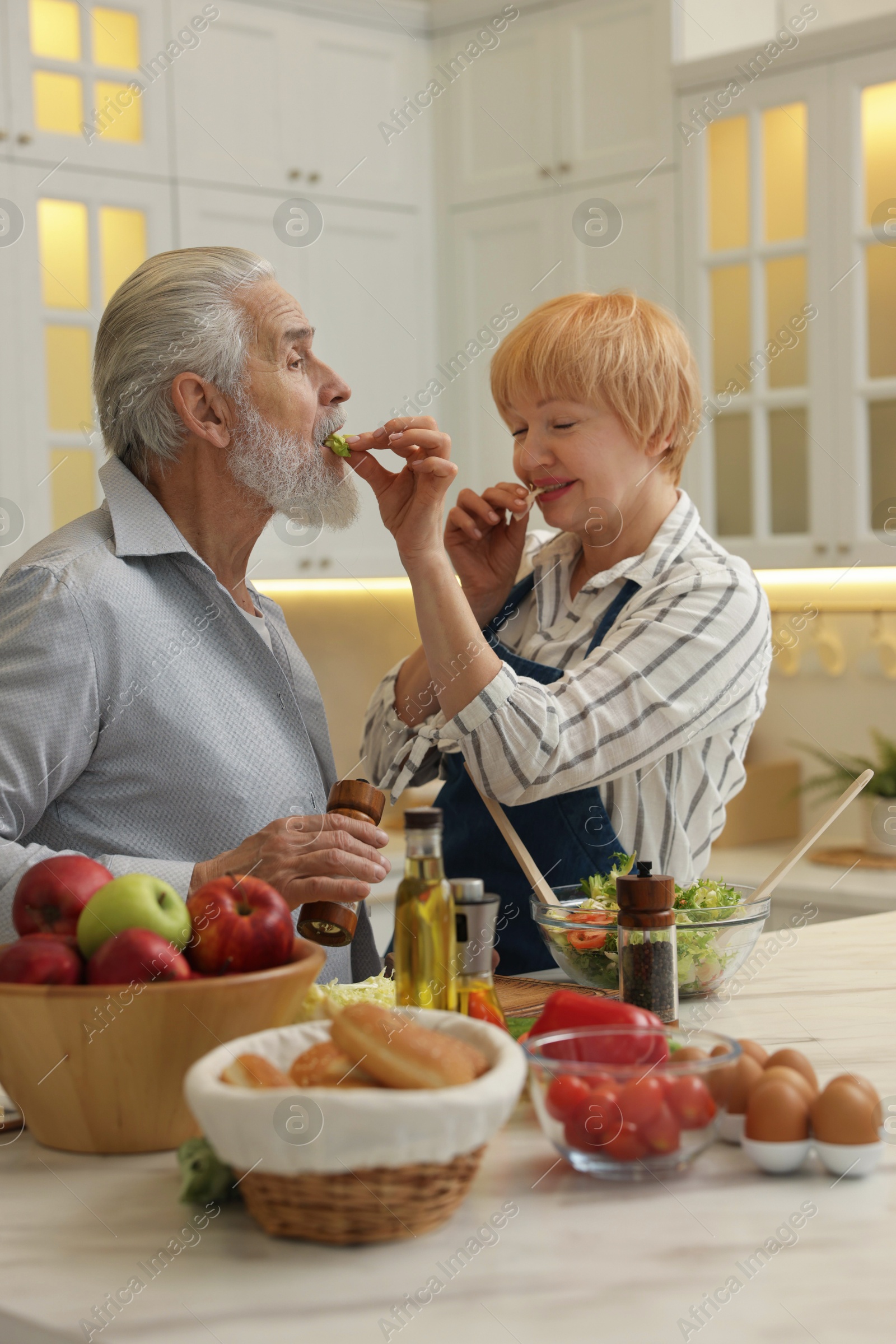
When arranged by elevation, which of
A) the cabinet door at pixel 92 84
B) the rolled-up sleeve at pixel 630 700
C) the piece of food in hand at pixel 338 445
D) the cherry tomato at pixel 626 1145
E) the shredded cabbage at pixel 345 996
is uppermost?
the cabinet door at pixel 92 84

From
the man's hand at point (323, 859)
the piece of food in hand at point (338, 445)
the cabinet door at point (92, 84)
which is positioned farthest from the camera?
the cabinet door at point (92, 84)

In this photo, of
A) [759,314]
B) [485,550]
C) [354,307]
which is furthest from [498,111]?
[485,550]

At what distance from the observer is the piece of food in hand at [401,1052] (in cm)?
87

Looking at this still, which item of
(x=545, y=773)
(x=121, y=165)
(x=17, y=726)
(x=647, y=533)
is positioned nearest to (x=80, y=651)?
(x=17, y=726)

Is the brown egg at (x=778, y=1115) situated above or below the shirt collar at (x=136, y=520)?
below

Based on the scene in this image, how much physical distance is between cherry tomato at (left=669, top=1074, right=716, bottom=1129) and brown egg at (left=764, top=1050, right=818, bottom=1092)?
0.27 ft

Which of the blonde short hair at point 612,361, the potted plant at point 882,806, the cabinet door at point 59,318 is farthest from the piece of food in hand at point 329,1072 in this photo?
the potted plant at point 882,806

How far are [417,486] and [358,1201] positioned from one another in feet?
2.97

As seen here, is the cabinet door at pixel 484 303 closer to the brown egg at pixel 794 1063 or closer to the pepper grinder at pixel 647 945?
the pepper grinder at pixel 647 945

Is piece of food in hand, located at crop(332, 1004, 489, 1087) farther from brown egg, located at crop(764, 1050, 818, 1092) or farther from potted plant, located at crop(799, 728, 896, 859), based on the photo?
potted plant, located at crop(799, 728, 896, 859)

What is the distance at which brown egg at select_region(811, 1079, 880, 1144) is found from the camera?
0.94 metres

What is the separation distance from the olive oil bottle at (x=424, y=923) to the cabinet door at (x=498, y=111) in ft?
9.28

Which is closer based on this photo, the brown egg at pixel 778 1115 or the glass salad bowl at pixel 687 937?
the brown egg at pixel 778 1115

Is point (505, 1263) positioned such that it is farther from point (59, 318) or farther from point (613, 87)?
point (613, 87)
